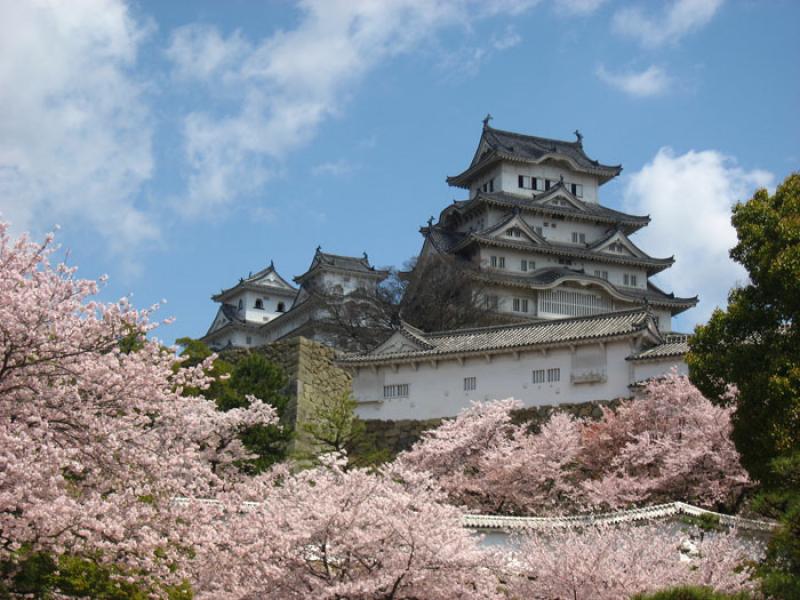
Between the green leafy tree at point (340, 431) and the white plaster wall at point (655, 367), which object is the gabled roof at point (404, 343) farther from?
the white plaster wall at point (655, 367)

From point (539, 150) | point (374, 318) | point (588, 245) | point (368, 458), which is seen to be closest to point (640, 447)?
point (368, 458)

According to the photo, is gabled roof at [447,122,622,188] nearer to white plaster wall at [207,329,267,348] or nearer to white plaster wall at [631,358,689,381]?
white plaster wall at [207,329,267,348]

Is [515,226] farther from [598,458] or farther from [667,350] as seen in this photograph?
[598,458]

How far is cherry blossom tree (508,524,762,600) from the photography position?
1252 cm

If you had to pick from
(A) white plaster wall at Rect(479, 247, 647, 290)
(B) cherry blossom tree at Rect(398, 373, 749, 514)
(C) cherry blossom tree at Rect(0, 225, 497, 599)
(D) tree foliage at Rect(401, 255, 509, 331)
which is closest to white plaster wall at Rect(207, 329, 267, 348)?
(D) tree foliage at Rect(401, 255, 509, 331)

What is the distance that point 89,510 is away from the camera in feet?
34.4

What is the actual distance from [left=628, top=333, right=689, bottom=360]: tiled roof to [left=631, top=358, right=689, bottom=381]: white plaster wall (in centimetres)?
14

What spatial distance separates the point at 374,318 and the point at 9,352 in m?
29.8

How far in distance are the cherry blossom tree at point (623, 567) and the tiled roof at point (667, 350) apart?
12.8 metres

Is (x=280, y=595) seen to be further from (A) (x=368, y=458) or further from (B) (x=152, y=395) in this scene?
(A) (x=368, y=458)

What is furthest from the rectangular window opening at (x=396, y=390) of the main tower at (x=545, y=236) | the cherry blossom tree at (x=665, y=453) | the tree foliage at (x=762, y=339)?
the tree foliage at (x=762, y=339)

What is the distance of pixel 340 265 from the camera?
52469mm

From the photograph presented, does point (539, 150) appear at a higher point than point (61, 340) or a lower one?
higher

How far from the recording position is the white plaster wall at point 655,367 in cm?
2606
